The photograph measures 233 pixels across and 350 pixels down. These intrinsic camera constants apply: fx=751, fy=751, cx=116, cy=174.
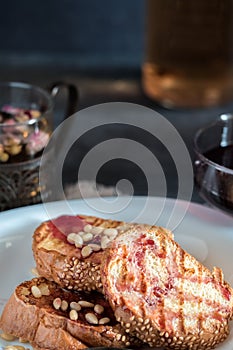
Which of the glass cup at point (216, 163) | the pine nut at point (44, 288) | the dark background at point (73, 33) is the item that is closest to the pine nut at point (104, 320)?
the pine nut at point (44, 288)

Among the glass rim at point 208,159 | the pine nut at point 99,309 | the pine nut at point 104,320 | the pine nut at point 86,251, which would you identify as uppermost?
the glass rim at point 208,159

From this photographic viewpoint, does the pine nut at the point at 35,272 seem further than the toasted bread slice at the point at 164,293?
Yes

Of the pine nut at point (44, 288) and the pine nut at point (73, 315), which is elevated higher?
the pine nut at point (73, 315)

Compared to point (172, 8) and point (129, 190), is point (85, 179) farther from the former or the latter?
point (172, 8)

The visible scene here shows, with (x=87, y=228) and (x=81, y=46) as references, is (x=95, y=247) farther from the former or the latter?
(x=81, y=46)

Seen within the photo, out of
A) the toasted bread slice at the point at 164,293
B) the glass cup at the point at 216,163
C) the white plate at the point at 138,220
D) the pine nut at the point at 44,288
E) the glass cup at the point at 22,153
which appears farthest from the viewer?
the glass cup at the point at 22,153

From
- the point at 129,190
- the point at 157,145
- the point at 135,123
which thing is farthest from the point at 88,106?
the point at 129,190

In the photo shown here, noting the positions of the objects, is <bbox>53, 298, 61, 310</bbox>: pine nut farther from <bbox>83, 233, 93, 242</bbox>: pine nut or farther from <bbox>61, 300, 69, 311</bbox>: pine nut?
<bbox>83, 233, 93, 242</bbox>: pine nut

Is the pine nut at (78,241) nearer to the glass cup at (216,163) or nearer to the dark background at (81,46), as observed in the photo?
the glass cup at (216,163)
